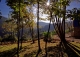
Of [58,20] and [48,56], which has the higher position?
[58,20]

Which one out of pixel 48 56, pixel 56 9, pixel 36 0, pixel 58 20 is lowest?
pixel 48 56

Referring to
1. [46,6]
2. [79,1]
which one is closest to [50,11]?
[46,6]

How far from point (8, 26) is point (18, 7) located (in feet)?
98.2

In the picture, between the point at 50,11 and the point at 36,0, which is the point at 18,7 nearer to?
the point at 36,0

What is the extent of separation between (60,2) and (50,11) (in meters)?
1.49

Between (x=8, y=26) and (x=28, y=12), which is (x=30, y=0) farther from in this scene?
(x=8, y=26)

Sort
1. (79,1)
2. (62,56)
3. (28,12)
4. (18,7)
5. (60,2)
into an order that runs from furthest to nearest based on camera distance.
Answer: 1. (28,12)
2. (18,7)
3. (60,2)
4. (79,1)
5. (62,56)

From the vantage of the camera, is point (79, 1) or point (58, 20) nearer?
point (79, 1)

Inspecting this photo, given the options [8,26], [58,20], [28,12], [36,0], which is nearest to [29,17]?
[28,12]

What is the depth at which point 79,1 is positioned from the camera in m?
14.1

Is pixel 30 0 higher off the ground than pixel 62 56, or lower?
higher

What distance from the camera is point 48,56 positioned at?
520 inches

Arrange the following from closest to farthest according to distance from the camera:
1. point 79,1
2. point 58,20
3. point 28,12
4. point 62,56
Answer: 1. point 62,56
2. point 79,1
3. point 58,20
4. point 28,12

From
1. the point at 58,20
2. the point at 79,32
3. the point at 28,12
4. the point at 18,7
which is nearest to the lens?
the point at 18,7
